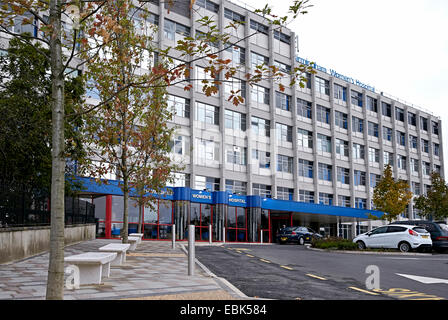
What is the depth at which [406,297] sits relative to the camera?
329 inches

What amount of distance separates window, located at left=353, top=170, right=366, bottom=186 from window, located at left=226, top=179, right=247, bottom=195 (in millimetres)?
18928

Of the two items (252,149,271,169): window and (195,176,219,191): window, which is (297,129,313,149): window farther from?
(195,176,219,191): window

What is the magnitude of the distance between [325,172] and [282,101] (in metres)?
10.1

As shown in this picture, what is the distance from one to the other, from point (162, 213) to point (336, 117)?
28755mm

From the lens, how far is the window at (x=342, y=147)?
54.6 metres

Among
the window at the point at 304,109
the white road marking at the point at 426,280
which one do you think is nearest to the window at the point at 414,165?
the window at the point at 304,109

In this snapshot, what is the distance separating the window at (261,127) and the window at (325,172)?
9.29 meters

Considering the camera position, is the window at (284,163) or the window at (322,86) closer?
the window at (284,163)

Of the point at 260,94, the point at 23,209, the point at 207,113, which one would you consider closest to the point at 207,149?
the point at 207,113

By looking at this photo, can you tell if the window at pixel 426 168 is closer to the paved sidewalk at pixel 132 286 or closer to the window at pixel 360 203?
the window at pixel 360 203

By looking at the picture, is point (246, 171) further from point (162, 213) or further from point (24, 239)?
point (24, 239)

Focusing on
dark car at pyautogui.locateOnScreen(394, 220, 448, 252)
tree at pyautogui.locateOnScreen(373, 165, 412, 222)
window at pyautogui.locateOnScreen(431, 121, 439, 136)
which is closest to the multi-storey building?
tree at pyautogui.locateOnScreen(373, 165, 412, 222)

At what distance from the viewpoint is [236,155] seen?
42.9 m
